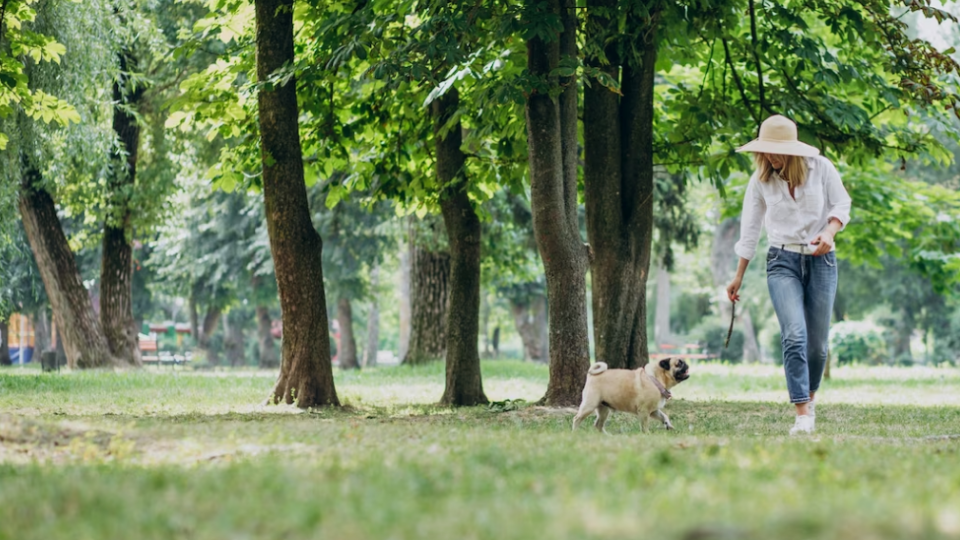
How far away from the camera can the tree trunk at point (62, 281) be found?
80.2ft

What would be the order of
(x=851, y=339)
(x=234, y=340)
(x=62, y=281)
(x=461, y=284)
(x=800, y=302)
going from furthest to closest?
1. (x=234, y=340)
2. (x=851, y=339)
3. (x=62, y=281)
4. (x=461, y=284)
5. (x=800, y=302)

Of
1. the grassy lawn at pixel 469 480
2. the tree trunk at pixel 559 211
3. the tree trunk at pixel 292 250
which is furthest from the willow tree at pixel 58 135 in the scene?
the tree trunk at pixel 559 211

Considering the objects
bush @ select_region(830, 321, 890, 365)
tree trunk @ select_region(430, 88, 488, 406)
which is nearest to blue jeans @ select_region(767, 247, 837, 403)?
tree trunk @ select_region(430, 88, 488, 406)

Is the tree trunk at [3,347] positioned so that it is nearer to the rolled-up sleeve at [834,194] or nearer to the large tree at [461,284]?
the large tree at [461,284]

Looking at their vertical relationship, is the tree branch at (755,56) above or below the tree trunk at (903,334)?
above

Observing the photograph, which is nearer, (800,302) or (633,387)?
(800,302)

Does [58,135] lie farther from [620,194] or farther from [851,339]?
[851,339]

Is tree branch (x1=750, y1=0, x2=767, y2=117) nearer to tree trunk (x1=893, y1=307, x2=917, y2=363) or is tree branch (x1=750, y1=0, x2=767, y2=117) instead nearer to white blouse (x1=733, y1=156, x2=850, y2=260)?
white blouse (x1=733, y1=156, x2=850, y2=260)

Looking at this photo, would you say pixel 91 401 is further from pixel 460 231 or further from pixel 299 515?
pixel 299 515

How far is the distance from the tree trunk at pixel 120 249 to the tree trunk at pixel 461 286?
13.8 m

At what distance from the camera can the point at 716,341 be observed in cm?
5741

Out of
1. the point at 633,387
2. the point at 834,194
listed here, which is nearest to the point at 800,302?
the point at 834,194

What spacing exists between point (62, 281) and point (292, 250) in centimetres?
1376

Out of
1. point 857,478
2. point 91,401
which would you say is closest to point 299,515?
point 857,478
